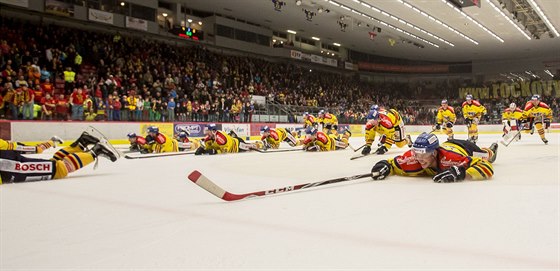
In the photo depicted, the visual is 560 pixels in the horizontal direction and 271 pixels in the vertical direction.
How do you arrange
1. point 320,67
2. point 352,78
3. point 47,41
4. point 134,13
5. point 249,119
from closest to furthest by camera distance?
point 47,41
point 249,119
point 134,13
point 320,67
point 352,78

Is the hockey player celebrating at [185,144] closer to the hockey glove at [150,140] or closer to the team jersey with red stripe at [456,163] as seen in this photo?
the hockey glove at [150,140]

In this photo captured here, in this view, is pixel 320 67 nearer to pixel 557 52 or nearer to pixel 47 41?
pixel 557 52

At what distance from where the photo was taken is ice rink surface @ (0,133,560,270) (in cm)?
205

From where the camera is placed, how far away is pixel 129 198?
13.1ft

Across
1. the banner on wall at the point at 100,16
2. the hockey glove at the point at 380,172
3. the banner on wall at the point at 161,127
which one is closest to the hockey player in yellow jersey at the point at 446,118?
the hockey glove at the point at 380,172

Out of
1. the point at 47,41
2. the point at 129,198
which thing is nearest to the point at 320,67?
the point at 47,41

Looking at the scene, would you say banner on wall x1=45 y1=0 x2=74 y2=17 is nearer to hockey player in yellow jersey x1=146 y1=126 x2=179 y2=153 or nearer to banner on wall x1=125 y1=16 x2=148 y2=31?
banner on wall x1=125 y1=16 x2=148 y2=31

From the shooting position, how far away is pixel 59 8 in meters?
19.7

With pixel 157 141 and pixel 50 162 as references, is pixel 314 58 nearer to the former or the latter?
pixel 157 141

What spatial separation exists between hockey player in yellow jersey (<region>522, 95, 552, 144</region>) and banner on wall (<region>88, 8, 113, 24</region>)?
18611 mm

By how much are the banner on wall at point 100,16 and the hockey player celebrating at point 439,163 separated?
1955 centimetres

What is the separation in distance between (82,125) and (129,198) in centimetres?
1148

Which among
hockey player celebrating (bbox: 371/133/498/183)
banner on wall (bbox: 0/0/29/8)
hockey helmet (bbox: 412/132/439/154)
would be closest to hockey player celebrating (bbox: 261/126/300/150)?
hockey player celebrating (bbox: 371/133/498/183)

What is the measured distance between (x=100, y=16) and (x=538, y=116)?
19.0m
